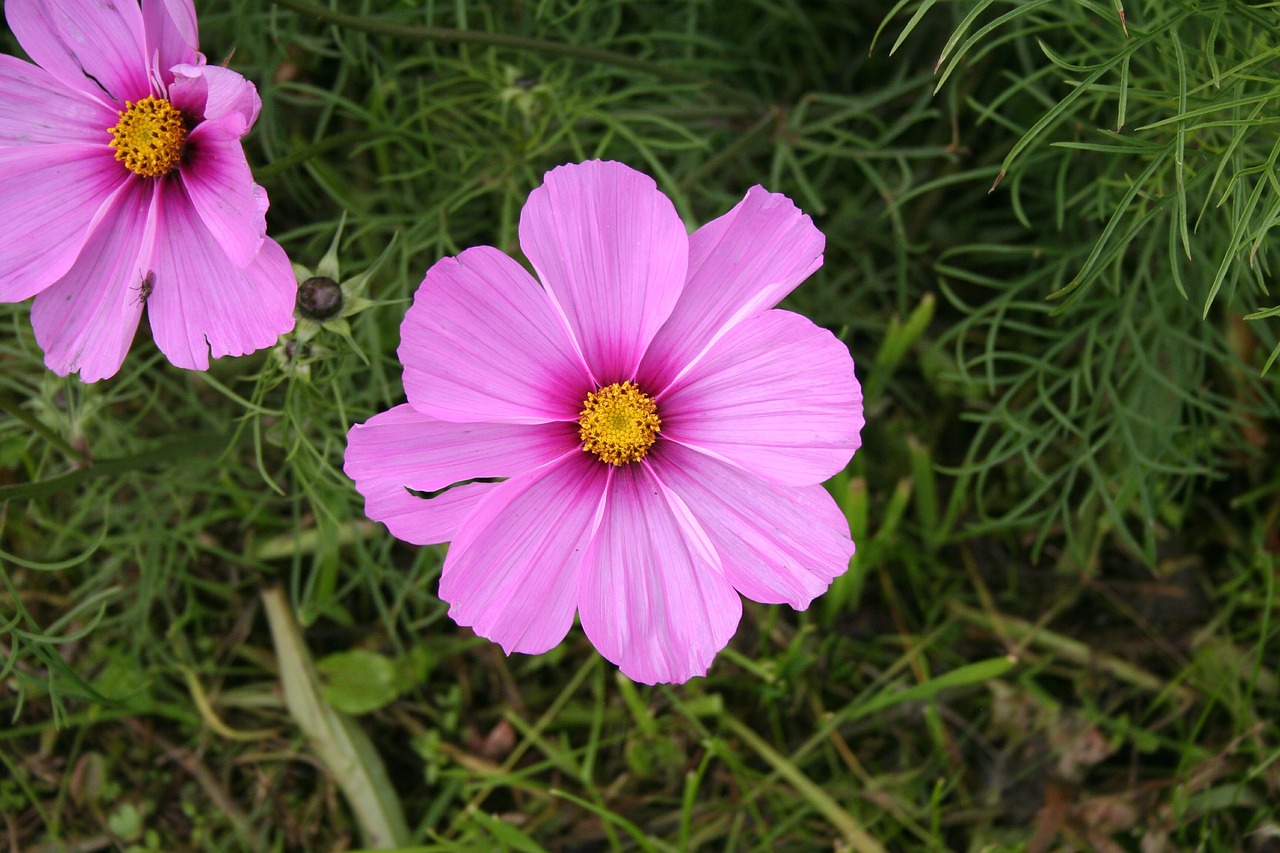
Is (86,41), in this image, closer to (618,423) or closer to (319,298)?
(319,298)

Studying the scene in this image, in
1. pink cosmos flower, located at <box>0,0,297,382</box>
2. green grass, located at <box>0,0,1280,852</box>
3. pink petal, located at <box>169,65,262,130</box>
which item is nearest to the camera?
pink petal, located at <box>169,65,262,130</box>

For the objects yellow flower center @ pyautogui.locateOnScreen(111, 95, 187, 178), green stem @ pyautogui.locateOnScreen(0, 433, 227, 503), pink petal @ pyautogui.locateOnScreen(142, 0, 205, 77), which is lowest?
green stem @ pyautogui.locateOnScreen(0, 433, 227, 503)

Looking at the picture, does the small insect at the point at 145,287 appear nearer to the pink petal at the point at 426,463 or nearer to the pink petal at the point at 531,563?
the pink petal at the point at 426,463

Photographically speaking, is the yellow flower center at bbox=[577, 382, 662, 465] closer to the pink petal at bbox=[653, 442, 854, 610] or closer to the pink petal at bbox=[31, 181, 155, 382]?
the pink petal at bbox=[653, 442, 854, 610]

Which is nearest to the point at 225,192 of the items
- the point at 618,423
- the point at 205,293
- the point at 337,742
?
the point at 205,293

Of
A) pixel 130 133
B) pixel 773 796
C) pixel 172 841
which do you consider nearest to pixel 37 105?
pixel 130 133

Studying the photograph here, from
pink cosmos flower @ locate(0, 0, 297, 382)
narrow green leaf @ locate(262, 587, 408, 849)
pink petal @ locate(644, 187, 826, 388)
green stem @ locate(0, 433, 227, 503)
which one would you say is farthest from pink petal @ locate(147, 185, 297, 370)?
narrow green leaf @ locate(262, 587, 408, 849)

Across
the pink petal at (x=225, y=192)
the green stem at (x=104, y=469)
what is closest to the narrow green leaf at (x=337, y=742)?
the green stem at (x=104, y=469)

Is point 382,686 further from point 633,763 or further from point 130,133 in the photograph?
point 130,133
